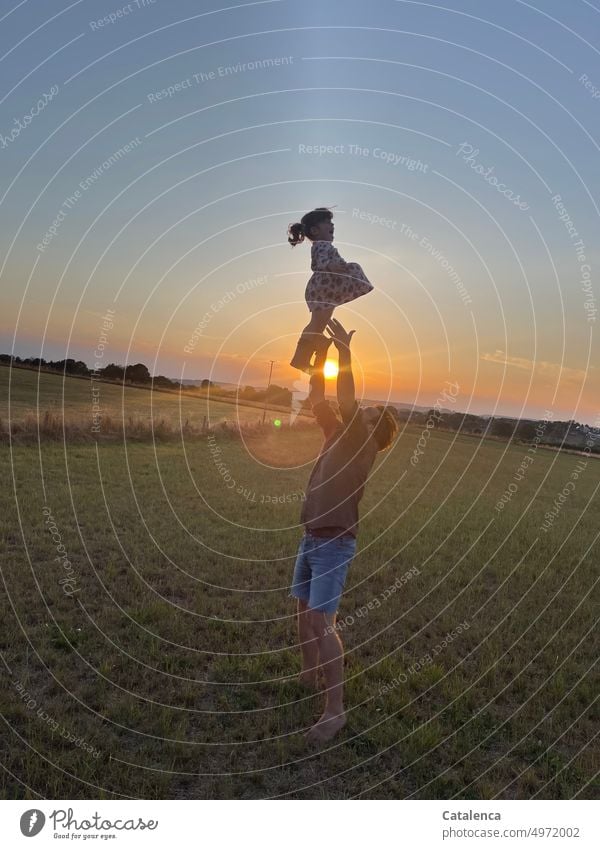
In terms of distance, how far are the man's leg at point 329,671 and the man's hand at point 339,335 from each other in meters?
2.34

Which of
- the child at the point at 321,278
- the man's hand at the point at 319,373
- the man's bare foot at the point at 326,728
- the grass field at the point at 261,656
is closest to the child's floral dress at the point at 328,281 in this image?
the child at the point at 321,278

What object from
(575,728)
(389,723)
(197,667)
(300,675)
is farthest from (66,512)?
(575,728)

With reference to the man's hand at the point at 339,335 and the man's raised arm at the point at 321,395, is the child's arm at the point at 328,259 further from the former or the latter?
the man's raised arm at the point at 321,395

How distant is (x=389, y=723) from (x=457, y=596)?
4.18 meters

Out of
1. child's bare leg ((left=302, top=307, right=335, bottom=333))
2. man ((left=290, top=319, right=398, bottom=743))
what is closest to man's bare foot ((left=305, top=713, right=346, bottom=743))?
man ((left=290, top=319, right=398, bottom=743))

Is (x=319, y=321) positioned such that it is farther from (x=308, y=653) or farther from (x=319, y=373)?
(x=308, y=653)

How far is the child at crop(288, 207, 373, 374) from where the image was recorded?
500cm

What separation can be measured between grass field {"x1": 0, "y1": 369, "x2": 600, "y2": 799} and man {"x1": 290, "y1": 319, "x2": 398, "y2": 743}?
0.65 meters

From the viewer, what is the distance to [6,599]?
7.79m
